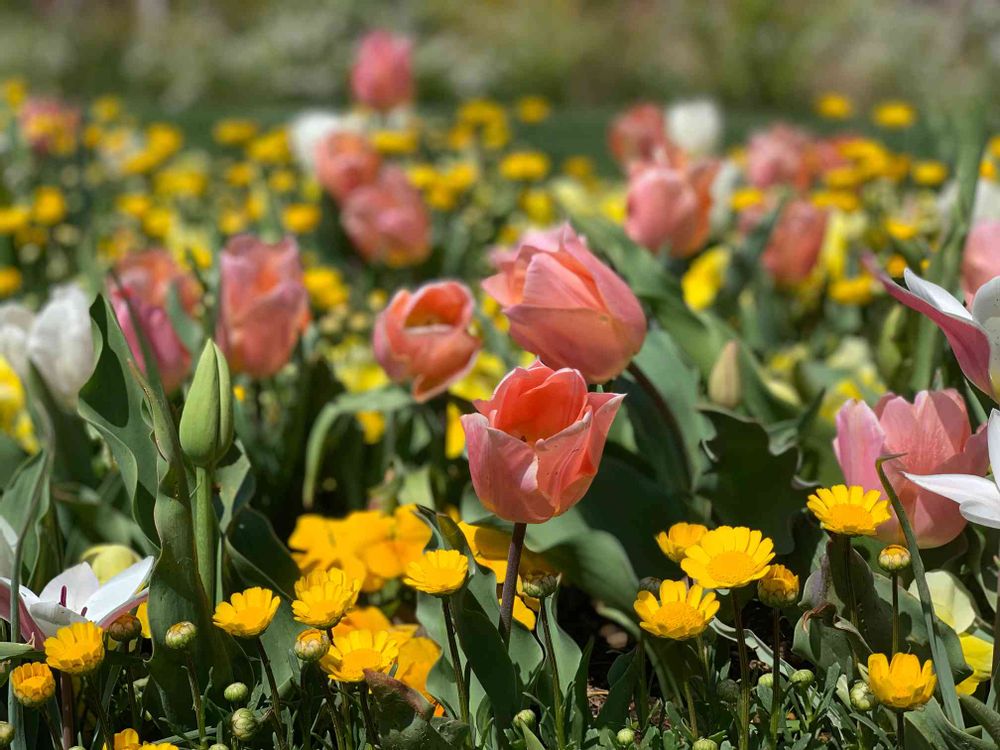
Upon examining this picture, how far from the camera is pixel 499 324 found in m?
2.19

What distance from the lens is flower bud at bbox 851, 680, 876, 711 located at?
862 millimetres

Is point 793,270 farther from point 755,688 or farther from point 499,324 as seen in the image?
point 755,688

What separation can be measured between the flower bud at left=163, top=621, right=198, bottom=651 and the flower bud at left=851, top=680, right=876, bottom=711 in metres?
0.49

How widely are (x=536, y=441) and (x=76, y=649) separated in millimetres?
365

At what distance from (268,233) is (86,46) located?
812 cm

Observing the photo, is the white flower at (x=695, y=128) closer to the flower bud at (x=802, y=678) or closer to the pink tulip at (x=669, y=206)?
the pink tulip at (x=669, y=206)

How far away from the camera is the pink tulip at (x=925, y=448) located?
1.00 meters

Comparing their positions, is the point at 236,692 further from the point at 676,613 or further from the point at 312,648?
the point at 676,613

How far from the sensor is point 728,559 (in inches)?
34.5

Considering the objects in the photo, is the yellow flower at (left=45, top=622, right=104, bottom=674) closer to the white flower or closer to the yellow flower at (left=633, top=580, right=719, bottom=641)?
the yellow flower at (left=633, top=580, right=719, bottom=641)

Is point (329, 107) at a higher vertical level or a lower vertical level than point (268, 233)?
lower

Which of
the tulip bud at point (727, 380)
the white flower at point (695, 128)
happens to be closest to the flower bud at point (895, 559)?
the tulip bud at point (727, 380)

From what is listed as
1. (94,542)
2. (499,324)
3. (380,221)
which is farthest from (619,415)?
(380,221)

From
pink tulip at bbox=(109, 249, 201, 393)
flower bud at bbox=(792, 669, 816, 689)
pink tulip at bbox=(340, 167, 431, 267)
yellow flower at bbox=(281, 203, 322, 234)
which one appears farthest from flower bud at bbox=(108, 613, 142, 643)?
yellow flower at bbox=(281, 203, 322, 234)
